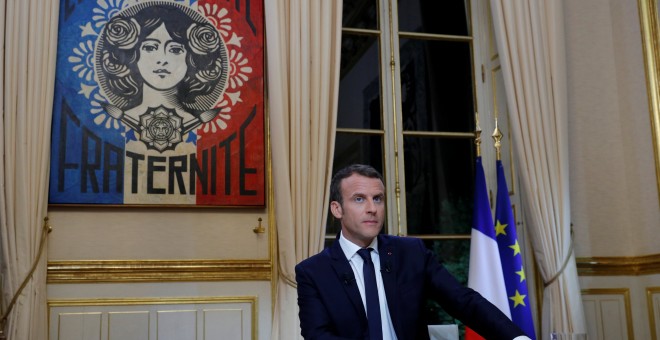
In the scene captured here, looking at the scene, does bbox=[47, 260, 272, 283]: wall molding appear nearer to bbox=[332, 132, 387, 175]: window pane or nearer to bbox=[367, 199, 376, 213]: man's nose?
bbox=[332, 132, 387, 175]: window pane

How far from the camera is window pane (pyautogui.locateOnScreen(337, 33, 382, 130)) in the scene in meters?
5.57

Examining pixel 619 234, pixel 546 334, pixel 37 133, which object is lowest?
pixel 546 334

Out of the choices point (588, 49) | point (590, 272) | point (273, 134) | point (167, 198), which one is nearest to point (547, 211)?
point (590, 272)

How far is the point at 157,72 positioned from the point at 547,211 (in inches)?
112

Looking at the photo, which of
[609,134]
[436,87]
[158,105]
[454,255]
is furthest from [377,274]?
[609,134]

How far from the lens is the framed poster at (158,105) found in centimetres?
474

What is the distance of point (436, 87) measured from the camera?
5.78 metres

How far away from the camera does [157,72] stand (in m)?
4.96

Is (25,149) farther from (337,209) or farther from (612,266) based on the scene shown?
(612,266)

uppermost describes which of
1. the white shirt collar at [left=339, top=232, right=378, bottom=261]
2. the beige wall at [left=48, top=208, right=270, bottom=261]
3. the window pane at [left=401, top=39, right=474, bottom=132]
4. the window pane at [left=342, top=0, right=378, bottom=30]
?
the window pane at [left=342, top=0, right=378, bottom=30]

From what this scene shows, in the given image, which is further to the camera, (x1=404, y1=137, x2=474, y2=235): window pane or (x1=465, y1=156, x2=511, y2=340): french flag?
(x1=404, y1=137, x2=474, y2=235): window pane

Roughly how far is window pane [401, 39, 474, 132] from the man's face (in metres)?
3.11

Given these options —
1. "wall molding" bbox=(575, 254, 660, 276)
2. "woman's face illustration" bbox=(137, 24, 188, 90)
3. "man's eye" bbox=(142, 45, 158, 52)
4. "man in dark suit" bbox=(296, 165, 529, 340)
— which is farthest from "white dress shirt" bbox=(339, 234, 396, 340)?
"wall molding" bbox=(575, 254, 660, 276)

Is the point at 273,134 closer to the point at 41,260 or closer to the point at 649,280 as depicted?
the point at 41,260
